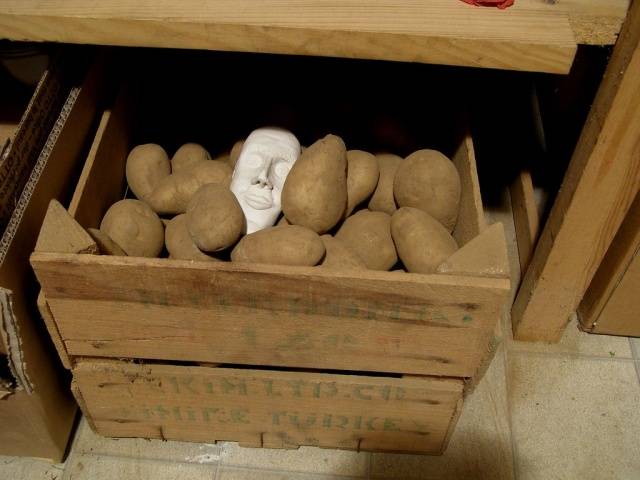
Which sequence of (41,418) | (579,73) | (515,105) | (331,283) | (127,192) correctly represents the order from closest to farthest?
(331,283)
(41,418)
(127,192)
(579,73)
(515,105)

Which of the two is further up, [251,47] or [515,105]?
[251,47]

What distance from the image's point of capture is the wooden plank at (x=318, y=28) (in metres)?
0.70

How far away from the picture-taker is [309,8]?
0.72 m

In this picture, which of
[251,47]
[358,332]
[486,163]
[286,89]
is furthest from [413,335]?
[486,163]

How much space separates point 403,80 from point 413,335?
49cm

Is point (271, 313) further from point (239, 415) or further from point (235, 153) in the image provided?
point (235, 153)

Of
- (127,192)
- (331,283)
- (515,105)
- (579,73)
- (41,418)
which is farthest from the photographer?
(515,105)

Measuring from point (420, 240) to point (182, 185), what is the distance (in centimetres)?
33

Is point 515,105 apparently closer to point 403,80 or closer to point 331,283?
point 403,80

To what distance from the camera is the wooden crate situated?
27.9 inches

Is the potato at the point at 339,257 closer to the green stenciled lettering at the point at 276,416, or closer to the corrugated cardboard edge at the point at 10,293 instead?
the green stenciled lettering at the point at 276,416

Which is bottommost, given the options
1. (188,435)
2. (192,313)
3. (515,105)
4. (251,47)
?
(188,435)

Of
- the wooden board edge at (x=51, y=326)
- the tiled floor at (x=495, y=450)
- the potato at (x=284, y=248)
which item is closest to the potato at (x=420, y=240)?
the potato at (x=284, y=248)

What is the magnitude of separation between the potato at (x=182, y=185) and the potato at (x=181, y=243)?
21 millimetres
